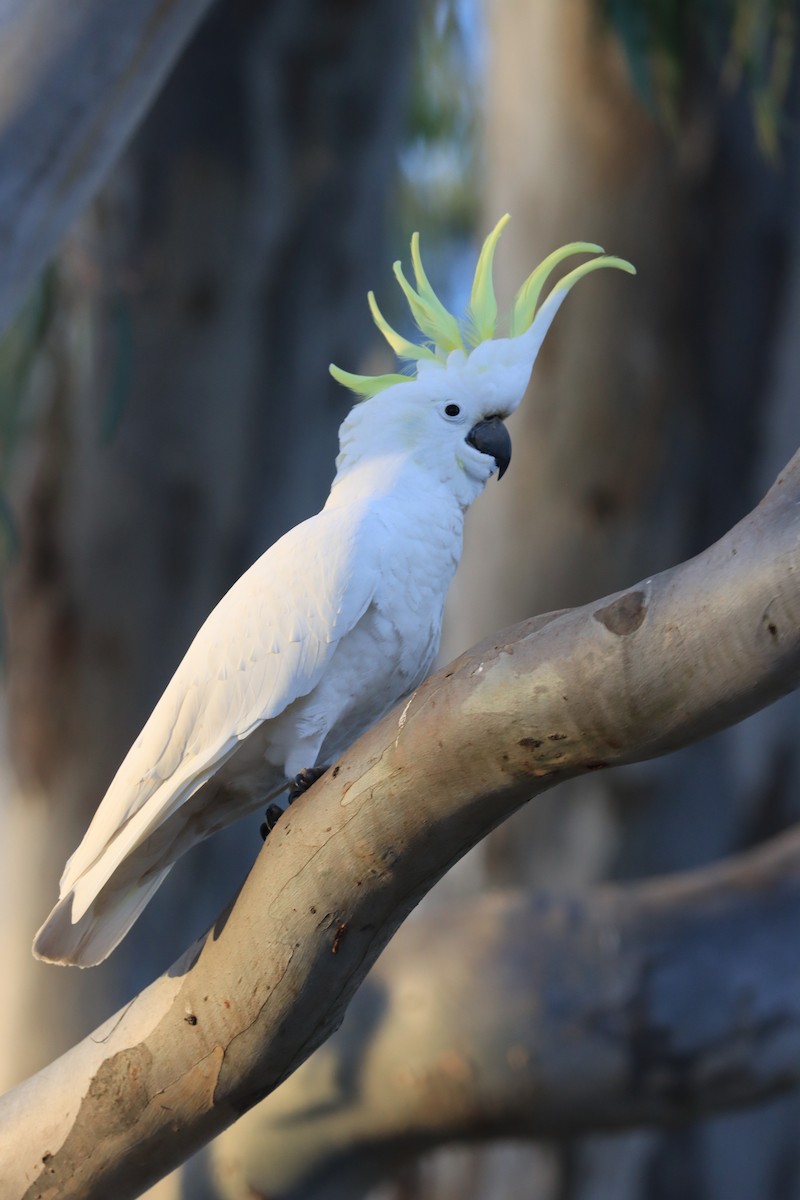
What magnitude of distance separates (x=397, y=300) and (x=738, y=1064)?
2091mm

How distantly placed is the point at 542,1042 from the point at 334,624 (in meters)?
1.09

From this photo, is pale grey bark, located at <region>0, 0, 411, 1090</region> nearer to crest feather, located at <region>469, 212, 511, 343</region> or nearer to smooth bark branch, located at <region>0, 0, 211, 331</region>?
smooth bark branch, located at <region>0, 0, 211, 331</region>

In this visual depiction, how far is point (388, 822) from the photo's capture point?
119cm

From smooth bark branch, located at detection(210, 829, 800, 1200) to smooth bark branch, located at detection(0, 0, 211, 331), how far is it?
1339 millimetres

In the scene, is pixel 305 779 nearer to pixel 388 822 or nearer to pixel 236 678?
pixel 236 678

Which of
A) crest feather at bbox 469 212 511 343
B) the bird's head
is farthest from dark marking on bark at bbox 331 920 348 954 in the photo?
crest feather at bbox 469 212 511 343

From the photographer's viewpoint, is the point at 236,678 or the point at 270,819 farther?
the point at 270,819

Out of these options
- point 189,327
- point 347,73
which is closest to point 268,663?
point 189,327

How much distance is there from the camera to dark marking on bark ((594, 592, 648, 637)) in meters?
1.04

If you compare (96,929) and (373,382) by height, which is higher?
(373,382)

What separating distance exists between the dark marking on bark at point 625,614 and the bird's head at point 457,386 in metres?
0.56

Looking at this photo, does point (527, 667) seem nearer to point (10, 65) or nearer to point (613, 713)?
point (613, 713)

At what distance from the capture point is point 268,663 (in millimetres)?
1433

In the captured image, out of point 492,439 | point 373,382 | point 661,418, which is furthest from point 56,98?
point 661,418
